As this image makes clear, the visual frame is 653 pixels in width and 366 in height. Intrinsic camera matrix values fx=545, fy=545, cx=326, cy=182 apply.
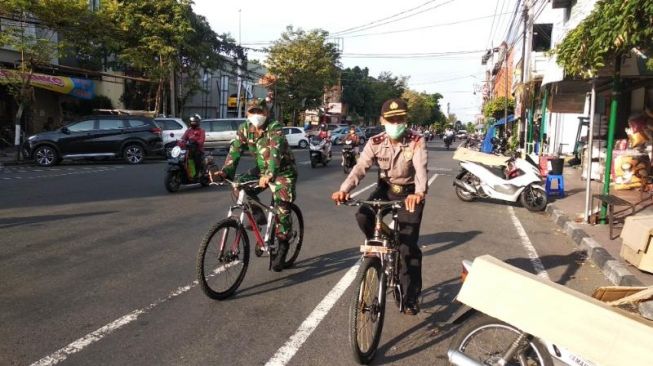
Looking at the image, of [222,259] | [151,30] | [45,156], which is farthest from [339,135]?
[222,259]

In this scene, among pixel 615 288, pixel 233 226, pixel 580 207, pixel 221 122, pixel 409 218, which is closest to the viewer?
pixel 615 288

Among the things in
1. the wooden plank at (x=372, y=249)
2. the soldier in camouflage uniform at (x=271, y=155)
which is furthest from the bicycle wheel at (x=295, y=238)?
the wooden plank at (x=372, y=249)

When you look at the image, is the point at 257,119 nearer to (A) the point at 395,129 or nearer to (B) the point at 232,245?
(B) the point at 232,245

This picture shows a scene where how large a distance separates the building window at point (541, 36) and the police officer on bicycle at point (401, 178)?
34697 mm

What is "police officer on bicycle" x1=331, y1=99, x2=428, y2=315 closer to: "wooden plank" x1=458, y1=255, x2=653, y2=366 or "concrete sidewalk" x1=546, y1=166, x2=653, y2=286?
"wooden plank" x1=458, y1=255, x2=653, y2=366

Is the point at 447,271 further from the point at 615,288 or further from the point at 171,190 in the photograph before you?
the point at 171,190

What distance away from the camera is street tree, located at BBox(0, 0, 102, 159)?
18.6m

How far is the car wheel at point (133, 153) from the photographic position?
1908 centimetres

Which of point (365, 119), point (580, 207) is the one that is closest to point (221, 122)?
point (580, 207)

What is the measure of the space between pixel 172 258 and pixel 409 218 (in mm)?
3212

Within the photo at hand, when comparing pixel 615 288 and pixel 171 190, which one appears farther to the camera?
pixel 171 190

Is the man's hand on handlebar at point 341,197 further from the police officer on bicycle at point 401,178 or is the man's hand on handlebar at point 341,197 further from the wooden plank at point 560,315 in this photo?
the wooden plank at point 560,315

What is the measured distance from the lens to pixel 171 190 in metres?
11.7

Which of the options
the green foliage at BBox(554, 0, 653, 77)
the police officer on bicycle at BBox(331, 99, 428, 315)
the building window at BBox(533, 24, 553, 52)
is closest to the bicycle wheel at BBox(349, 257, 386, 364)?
the police officer on bicycle at BBox(331, 99, 428, 315)
